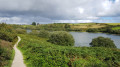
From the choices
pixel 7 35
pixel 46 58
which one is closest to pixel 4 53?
pixel 46 58

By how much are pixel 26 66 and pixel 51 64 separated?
267cm

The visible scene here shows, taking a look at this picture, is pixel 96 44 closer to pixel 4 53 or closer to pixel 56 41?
pixel 56 41

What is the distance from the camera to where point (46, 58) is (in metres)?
10.7

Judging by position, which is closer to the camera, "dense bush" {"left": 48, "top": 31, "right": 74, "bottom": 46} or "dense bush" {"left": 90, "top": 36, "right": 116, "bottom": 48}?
"dense bush" {"left": 90, "top": 36, "right": 116, "bottom": 48}

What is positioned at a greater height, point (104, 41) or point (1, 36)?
point (1, 36)

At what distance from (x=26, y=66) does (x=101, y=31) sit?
361 ft

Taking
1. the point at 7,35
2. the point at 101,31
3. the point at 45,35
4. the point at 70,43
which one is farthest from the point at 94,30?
the point at 7,35

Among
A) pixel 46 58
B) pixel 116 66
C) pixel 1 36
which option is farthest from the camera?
pixel 1 36

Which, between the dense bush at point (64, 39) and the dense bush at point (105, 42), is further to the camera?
the dense bush at point (64, 39)

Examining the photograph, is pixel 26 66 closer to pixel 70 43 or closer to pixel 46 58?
pixel 46 58

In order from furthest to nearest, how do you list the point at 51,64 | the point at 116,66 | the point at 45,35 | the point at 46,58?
the point at 45,35 → the point at 46,58 → the point at 51,64 → the point at 116,66

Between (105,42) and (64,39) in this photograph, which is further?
(64,39)

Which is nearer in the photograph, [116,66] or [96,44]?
[116,66]

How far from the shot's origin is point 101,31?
10881 centimetres
